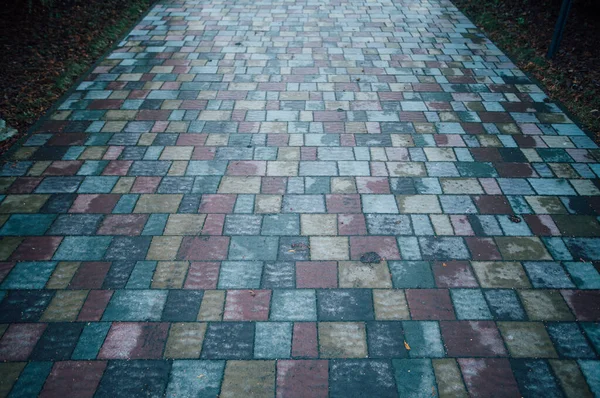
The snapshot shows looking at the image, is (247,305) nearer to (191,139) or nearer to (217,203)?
(217,203)

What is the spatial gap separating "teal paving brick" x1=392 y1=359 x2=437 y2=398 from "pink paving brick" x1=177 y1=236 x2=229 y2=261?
1631 millimetres

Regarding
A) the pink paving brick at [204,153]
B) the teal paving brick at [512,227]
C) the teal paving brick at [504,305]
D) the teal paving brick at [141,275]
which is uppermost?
the pink paving brick at [204,153]

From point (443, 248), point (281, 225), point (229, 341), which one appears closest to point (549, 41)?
point (443, 248)

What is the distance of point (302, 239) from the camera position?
3.36 meters

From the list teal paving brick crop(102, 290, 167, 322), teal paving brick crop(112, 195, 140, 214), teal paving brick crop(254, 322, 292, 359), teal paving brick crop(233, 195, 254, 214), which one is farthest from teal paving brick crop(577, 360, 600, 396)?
teal paving brick crop(112, 195, 140, 214)

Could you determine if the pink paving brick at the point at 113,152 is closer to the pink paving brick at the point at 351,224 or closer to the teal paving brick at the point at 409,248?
the pink paving brick at the point at 351,224

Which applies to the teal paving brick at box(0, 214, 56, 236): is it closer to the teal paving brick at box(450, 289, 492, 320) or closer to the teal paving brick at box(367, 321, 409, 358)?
the teal paving brick at box(367, 321, 409, 358)

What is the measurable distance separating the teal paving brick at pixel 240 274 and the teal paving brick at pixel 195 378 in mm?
629

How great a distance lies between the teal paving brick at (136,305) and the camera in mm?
2785

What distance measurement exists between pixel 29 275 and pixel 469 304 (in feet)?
11.6

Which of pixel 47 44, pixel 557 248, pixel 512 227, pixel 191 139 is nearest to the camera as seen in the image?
pixel 557 248

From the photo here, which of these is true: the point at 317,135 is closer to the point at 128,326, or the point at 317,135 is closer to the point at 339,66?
the point at 339,66

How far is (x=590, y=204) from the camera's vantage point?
3676mm

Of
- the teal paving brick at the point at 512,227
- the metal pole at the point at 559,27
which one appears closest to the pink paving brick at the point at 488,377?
the teal paving brick at the point at 512,227
